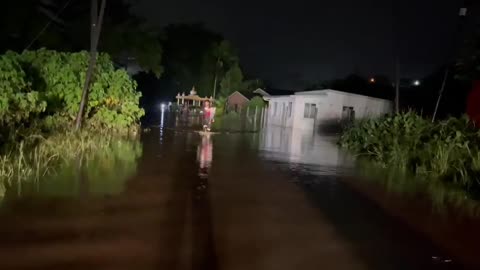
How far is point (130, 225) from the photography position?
6625 mm

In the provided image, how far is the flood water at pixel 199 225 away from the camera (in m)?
5.48

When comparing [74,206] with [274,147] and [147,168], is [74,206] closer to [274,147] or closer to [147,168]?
[147,168]

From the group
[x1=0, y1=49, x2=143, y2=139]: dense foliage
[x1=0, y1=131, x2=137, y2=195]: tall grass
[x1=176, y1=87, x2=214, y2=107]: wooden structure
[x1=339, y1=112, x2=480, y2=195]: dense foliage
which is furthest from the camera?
[x1=176, y1=87, x2=214, y2=107]: wooden structure

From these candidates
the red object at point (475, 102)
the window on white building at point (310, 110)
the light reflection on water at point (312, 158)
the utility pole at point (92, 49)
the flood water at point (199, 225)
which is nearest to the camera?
the flood water at point (199, 225)

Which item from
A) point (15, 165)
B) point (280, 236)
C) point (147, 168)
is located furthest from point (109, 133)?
point (280, 236)

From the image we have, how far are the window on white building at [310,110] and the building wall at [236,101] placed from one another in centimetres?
2419

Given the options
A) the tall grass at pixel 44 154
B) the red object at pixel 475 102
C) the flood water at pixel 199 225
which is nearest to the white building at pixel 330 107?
the red object at pixel 475 102

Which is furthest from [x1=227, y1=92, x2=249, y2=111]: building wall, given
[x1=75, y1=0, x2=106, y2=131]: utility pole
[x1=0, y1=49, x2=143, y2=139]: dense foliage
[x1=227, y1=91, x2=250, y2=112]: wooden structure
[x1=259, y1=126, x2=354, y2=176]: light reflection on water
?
[x1=75, y1=0, x2=106, y2=131]: utility pole

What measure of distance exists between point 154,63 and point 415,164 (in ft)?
68.9

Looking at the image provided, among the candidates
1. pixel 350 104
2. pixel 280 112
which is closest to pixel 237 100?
pixel 280 112

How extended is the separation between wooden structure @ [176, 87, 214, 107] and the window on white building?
29.8 metres

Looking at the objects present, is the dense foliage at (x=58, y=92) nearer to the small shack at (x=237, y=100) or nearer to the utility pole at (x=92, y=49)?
the utility pole at (x=92, y=49)

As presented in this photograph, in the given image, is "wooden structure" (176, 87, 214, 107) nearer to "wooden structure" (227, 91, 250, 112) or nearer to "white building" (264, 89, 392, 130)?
"wooden structure" (227, 91, 250, 112)

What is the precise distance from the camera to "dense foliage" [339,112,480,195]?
11.7 meters
